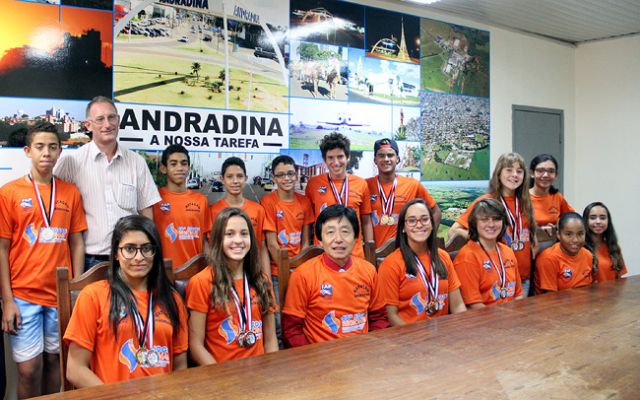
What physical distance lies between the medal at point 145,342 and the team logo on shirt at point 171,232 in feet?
4.49

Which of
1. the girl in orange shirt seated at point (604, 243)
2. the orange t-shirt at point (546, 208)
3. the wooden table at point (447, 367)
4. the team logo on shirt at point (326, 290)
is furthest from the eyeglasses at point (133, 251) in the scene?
the orange t-shirt at point (546, 208)

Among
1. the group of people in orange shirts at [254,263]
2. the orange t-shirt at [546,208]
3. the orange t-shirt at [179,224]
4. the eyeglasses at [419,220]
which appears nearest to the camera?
the group of people in orange shirts at [254,263]

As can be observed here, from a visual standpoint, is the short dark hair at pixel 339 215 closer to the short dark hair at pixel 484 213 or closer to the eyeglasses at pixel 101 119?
the short dark hair at pixel 484 213

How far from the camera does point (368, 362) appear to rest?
181 cm

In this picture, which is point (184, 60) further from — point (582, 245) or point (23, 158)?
point (582, 245)

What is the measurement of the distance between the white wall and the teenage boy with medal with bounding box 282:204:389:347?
16.9ft

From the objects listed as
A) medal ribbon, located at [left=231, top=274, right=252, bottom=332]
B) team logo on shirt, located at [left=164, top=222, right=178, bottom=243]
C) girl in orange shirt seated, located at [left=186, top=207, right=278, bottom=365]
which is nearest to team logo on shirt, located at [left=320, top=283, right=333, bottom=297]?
girl in orange shirt seated, located at [left=186, top=207, right=278, bottom=365]

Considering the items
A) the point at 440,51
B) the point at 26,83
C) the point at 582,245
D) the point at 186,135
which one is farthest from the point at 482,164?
the point at 26,83

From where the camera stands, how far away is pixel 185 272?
2.42 metres

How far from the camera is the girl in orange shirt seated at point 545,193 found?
4.27m

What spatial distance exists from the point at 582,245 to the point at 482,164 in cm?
257

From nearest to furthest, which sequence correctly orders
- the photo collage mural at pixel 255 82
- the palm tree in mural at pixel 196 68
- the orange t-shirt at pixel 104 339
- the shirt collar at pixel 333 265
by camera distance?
the orange t-shirt at pixel 104 339 → the shirt collar at pixel 333 265 → the photo collage mural at pixel 255 82 → the palm tree in mural at pixel 196 68

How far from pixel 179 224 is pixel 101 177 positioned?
0.55m

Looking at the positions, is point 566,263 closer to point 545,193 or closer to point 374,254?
point 545,193
